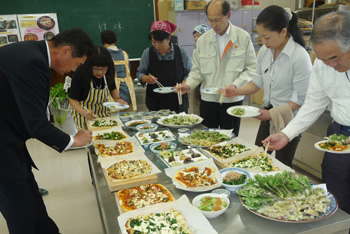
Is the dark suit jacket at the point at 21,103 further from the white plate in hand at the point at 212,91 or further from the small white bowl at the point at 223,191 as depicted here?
the white plate in hand at the point at 212,91

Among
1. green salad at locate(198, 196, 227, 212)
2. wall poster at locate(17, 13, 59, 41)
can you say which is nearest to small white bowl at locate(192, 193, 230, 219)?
green salad at locate(198, 196, 227, 212)

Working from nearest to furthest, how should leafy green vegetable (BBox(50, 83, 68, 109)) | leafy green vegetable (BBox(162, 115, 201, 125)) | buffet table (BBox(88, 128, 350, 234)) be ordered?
1. buffet table (BBox(88, 128, 350, 234))
2. leafy green vegetable (BBox(162, 115, 201, 125))
3. leafy green vegetable (BBox(50, 83, 68, 109))

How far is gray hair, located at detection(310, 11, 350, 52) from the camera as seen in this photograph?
1363mm

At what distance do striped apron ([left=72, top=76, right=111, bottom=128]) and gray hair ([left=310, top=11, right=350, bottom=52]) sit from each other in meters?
2.18

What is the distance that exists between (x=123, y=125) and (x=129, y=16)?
4.00 meters

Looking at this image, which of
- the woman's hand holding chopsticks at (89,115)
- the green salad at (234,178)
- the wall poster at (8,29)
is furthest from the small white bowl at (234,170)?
the wall poster at (8,29)

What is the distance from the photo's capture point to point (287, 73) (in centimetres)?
214

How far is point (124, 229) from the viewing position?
1202 millimetres

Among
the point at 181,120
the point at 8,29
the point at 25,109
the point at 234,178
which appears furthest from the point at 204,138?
the point at 8,29

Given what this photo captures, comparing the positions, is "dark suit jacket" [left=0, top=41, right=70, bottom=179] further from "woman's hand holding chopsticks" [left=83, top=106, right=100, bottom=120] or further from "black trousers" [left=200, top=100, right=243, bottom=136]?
"black trousers" [left=200, top=100, right=243, bottom=136]

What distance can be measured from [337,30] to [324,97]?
58cm

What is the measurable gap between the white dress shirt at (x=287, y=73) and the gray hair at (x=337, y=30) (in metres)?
0.68

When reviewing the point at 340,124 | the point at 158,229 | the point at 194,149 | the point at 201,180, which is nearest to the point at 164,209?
the point at 158,229

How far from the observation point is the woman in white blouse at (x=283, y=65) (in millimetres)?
2021
